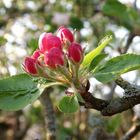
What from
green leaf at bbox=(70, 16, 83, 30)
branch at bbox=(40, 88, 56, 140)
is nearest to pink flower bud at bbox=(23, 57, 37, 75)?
branch at bbox=(40, 88, 56, 140)

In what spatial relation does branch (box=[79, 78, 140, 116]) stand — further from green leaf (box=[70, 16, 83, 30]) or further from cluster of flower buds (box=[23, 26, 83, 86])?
green leaf (box=[70, 16, 83, 30])

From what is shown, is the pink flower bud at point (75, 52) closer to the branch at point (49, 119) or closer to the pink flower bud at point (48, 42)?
the pink flower bud at point (48, 42)

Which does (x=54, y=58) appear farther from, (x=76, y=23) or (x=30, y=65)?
(x=76, y=23)

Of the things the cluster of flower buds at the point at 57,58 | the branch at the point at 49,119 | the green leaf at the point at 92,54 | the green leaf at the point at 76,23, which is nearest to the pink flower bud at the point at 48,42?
the cluster of flower buds at the point at 57,58

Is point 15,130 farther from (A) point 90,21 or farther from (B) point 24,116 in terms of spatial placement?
(A) point 90,21

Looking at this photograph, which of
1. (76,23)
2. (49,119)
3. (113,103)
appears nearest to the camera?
(113,103)

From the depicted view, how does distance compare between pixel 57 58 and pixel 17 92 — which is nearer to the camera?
pixel 57 58

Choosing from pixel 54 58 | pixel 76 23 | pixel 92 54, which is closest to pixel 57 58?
pixel 54 58
